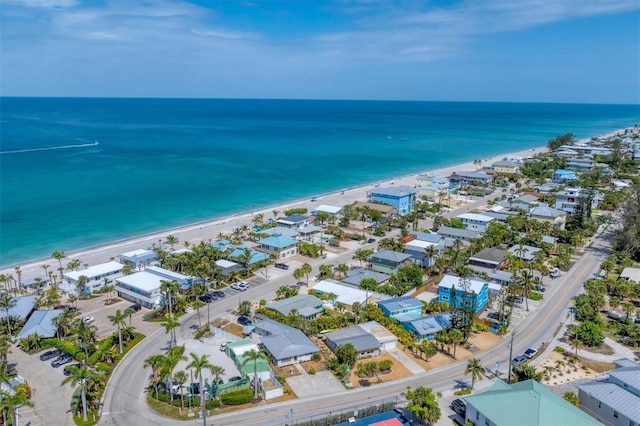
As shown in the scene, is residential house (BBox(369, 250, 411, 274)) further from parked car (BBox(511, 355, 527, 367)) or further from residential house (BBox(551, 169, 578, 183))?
residential house (BBox(551, 169, 578, 183))

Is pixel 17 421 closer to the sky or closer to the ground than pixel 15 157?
closer to the ground

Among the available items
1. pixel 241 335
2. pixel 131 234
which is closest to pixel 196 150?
pixel 131 234

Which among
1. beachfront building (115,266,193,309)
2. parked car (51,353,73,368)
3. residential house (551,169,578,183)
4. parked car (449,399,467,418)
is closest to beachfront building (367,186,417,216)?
residential house (551,169,578,183)

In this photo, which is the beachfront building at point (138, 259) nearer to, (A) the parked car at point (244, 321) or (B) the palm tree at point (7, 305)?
(B) the palm tree at point (7, 305)

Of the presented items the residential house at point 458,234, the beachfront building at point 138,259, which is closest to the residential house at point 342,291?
the residential house at point 458,234

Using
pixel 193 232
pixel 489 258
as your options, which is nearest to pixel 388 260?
pixel 489 258

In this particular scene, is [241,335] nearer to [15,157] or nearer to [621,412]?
[621,412]

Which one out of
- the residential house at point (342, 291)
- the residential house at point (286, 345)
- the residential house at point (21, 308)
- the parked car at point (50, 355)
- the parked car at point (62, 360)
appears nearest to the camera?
the residential house at point (286, 345)
